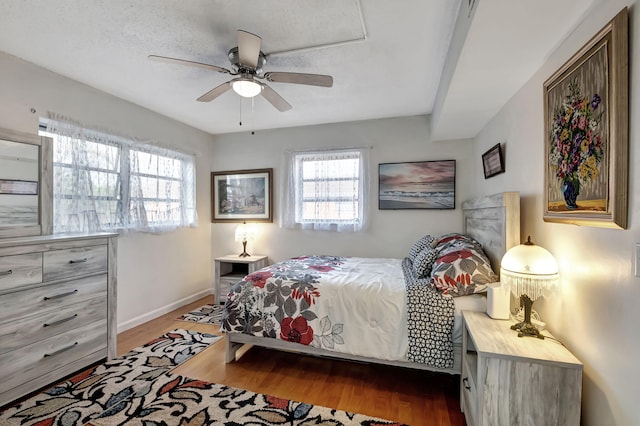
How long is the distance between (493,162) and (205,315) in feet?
11.8

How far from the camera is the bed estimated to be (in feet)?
6.29

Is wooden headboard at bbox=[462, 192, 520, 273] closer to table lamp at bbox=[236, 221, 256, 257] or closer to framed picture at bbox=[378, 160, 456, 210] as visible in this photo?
framed picture at bbox=[378, 160, 456, 210]

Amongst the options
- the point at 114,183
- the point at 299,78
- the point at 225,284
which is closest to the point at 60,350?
the point at 114,183

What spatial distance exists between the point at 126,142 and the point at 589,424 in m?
4.20

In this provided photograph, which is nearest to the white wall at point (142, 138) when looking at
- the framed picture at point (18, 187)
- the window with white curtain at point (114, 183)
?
the window with white curtain at point (114, 183)

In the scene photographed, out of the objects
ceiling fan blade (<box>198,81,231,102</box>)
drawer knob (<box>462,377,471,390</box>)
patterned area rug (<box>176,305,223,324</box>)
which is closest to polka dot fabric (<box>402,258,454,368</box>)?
drawer knob (<box>462,377,471,390</box>)

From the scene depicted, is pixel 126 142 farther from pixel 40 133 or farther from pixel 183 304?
pixel 183 304

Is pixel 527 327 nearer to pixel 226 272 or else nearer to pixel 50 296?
pixel 50 296

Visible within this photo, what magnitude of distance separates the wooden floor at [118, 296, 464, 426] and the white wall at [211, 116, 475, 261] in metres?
1.62

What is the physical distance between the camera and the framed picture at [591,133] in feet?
3.35

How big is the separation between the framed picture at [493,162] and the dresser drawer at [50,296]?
349cm

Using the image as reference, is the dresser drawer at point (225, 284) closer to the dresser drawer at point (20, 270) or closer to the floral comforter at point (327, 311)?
the floral comforter at point (327, 311)

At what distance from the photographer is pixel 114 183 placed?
2.94m

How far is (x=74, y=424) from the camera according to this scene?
1.65 metres
